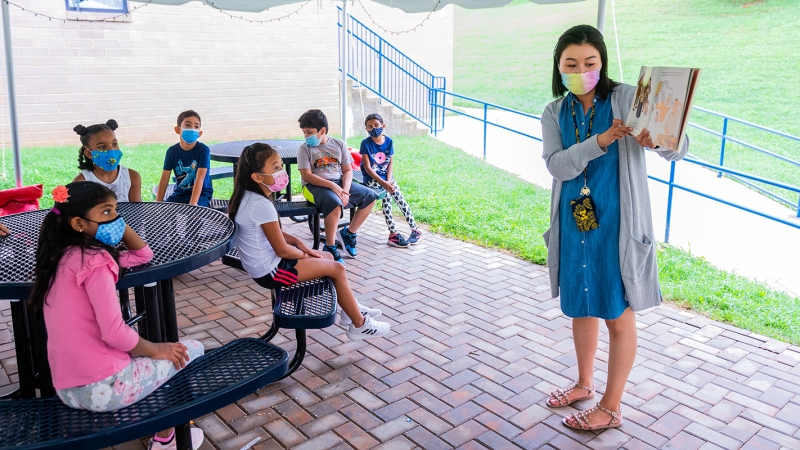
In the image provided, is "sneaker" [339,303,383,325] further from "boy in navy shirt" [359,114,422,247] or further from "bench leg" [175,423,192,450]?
"boy in navy shirt" [359,114,422,247]

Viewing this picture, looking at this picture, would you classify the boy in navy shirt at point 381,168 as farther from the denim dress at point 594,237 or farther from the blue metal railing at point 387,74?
the blue metal railing at point 387,74

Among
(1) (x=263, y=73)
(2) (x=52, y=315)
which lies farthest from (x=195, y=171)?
(1) (x=263, y=73)

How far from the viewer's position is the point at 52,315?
85.5 inches

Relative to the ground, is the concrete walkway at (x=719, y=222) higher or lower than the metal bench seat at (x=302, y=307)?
lower

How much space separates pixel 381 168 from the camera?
6180 millimetres

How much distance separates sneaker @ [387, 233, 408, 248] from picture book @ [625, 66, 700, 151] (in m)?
3.58

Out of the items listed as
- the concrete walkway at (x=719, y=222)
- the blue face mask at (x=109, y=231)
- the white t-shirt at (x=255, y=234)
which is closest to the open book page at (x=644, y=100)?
the white t-shirt at (x=255, y=234)

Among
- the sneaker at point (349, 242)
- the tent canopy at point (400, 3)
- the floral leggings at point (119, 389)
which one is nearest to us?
the floral leggings at point (119, 389)

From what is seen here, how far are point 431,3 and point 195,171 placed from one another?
2.83m

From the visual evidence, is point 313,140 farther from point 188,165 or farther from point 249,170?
point 249,170

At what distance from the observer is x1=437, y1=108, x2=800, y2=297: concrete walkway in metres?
6.16

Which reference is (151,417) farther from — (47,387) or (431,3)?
(431,3)

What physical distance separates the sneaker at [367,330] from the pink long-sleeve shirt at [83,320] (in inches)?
65.4

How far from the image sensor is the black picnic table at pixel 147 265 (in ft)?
7.90
